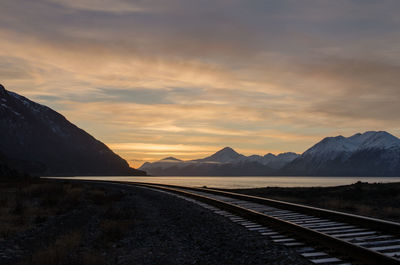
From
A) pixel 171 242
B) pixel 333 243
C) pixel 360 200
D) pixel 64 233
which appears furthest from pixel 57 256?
pixel 360 200

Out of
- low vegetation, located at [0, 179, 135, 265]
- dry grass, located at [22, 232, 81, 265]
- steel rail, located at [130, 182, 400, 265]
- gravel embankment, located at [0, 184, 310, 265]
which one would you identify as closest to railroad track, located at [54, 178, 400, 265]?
steel rail, located at [130, 182, 400, 265]

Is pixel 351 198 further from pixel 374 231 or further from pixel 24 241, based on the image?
pixel 24 241

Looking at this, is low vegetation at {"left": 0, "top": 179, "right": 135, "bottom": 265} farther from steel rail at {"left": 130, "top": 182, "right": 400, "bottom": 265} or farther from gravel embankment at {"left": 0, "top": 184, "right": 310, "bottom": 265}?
steel rail at {"left": 130, "top": 182, "right": 400, "bottom": 265}

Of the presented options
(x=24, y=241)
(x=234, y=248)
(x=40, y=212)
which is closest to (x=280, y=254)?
(x=234, y=248)

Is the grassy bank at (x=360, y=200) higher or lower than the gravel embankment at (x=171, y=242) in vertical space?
higher

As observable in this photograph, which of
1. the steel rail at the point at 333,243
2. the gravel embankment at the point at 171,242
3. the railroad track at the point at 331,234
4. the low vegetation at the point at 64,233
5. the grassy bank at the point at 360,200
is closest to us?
the steel rail at the point at 333,243

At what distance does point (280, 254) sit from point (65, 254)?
16.9 feet

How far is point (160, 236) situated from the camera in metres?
10.9

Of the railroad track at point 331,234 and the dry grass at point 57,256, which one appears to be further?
the dry grass at point 57,256

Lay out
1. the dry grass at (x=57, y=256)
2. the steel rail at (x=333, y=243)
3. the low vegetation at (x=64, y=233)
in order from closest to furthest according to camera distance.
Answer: the steel rail at (x=333, y=243) → the dry grass at (x=57, y=256) → the low vegetation at (x=64, y=233)

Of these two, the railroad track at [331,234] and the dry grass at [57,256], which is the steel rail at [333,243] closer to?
the railroad track at [331,234]

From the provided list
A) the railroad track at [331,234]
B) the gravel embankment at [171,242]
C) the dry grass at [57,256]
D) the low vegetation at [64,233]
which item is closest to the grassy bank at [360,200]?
the railroad track at [331,234]

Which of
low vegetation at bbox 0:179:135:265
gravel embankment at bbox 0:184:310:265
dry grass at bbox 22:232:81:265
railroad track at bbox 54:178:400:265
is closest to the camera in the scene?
railroad track at bbox 54:178:400:265

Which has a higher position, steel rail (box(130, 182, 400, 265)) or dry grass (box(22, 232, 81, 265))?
steel rail (box(130, 182, 400, 265))
